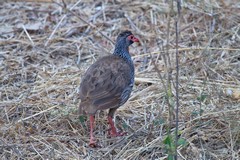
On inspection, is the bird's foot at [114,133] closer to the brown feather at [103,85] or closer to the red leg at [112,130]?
the red leg at [112,130]

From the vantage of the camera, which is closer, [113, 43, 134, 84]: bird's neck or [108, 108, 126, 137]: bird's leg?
[108, 108, 126, 137]: bird's leg

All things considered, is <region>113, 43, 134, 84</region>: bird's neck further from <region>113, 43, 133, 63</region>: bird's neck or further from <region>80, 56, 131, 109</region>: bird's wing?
<region>80, 56, 131, 109</region>: bird's wing

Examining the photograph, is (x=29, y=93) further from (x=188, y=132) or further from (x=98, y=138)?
(x=188, y=132)

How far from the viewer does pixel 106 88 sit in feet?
21.5

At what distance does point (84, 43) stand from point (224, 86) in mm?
2254

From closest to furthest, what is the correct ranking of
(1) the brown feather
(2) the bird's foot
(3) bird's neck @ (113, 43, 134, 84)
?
(1) the brown feather
(2) the bird's foot
(3) bird's neck @ (113, 43, 134, 84)

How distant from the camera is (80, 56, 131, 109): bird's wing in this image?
6.48 metres

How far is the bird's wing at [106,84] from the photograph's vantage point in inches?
255

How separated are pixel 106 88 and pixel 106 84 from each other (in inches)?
2.0

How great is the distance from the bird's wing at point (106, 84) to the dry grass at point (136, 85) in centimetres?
43

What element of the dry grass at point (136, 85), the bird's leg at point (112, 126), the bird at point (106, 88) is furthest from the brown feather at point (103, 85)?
the dry grass at point (136, 85)

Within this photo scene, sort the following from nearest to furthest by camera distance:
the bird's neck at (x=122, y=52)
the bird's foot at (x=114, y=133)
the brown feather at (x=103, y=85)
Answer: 1. the brown feather at (x=103, y=85)
2. the bird's foot at (x=114, y=133)
3. the bird's neck at (x=122, y=52)

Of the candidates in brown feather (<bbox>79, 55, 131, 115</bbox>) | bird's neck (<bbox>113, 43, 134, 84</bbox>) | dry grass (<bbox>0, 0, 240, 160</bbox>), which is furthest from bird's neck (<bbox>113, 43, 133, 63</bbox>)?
brown feather (<bbox>79, 55, 131, 115</bbox>)

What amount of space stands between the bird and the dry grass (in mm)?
328
